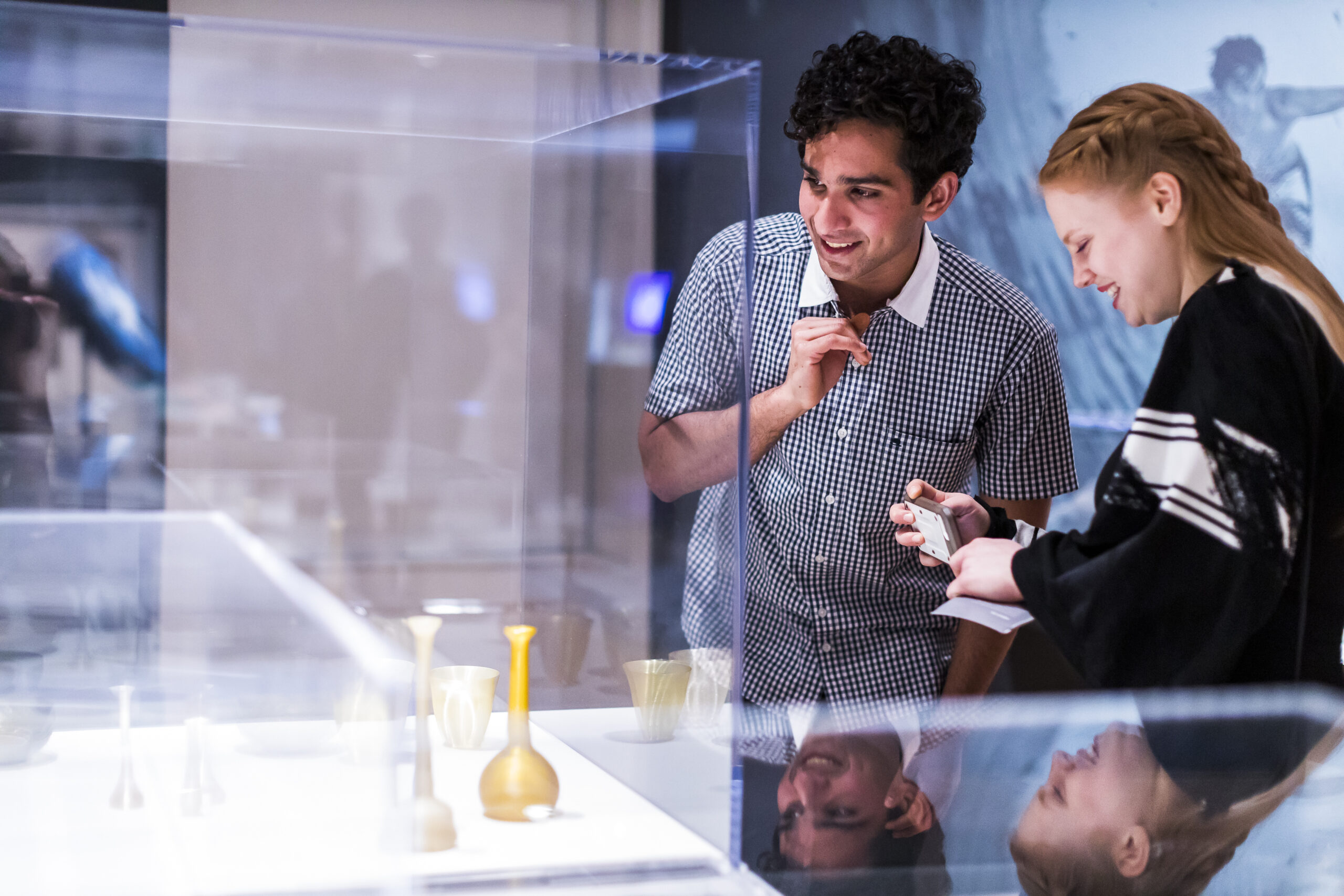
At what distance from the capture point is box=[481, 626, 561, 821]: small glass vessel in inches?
33.0

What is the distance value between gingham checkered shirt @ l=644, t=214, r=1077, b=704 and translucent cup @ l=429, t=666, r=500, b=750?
2.07ft

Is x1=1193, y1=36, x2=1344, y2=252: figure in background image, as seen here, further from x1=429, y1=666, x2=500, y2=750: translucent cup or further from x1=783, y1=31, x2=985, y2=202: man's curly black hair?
x1=429, y1=666, x2=500, y2=750: translucent cup

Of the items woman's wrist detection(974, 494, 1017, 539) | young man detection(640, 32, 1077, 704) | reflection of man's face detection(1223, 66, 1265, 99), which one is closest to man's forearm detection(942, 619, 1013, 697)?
young man detection(640, 32, 1077, 704)

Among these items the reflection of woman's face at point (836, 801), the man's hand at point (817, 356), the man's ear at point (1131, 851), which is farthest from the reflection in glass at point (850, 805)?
the man's hand at point (817, 356)

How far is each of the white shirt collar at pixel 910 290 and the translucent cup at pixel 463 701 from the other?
76 cm

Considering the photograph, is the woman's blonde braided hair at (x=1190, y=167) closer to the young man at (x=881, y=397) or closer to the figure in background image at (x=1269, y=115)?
the young man at (x=881, y=397)

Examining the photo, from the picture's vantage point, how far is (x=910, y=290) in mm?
1473

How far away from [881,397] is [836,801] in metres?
0.64

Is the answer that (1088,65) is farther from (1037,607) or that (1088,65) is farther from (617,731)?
(617,731)

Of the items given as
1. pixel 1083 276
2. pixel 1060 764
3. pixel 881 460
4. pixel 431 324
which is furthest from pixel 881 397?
pixel 431 324

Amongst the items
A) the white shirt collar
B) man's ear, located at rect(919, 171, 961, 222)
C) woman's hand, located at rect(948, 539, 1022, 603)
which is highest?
man's ear, located at rect(919, 171, 961, 222)

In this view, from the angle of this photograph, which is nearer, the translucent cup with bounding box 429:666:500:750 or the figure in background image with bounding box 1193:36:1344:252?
the translucent cup with bounding box 429:666:500:750

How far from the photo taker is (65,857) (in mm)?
726

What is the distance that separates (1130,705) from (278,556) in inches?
32.8
